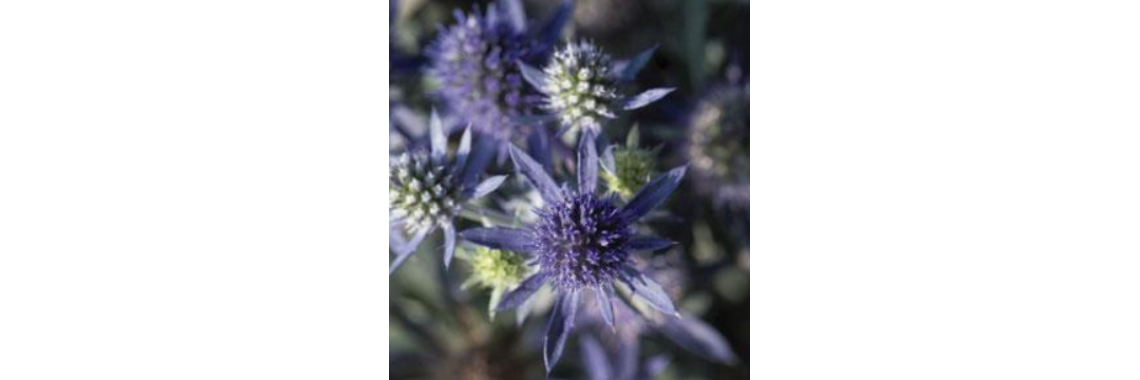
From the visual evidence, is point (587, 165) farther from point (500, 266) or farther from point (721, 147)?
point (721, 147)

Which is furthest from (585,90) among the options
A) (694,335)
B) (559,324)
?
(694,335)

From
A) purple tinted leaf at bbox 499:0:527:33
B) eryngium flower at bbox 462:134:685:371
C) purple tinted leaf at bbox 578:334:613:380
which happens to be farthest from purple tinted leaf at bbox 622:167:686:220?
purple tinted leaf at bbox 578:334:613:380

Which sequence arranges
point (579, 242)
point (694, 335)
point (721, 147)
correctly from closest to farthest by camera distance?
point (579, 242)
point (721, 147)
point (694, 335)

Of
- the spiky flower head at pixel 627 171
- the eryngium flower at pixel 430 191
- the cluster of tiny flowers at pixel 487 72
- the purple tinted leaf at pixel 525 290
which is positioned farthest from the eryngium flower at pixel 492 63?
the purple tinted leaf at pixel 525 290

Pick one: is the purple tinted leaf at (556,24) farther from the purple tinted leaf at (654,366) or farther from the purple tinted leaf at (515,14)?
the purple tinted leaf at (654,366)
